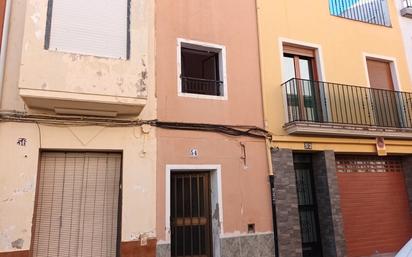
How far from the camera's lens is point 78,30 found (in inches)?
261

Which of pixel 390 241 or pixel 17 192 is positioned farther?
pixel 390 241

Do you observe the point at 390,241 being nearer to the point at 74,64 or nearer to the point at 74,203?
the point at 74,203

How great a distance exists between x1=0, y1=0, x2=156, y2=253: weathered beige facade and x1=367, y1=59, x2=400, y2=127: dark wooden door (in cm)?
639

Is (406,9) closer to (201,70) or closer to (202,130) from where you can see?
(201,70)

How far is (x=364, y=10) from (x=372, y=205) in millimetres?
6005

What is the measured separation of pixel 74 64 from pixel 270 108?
4506mm

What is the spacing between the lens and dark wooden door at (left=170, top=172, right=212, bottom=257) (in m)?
7.33

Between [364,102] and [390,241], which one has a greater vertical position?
[364,102]

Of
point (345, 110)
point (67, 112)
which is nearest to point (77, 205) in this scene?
point (67, 112)

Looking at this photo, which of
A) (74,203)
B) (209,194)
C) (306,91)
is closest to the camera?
(74,203)

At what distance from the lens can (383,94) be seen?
10055 mm

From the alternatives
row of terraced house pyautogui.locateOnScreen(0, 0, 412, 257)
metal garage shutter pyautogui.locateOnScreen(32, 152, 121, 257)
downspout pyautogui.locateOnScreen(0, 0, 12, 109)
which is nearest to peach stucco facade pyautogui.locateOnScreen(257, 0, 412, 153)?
row of terraced house pyautogui.locateOnScreen(0, 0, 412, 257)

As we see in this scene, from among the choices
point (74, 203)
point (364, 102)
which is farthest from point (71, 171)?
point (364, 102)

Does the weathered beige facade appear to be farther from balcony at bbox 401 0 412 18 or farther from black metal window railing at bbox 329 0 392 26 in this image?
balcony at bbox 401 0 412 18
